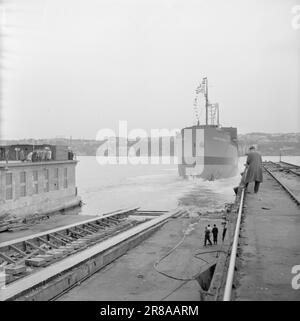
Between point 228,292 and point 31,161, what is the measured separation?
110 ft

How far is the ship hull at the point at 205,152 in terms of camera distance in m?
59.4

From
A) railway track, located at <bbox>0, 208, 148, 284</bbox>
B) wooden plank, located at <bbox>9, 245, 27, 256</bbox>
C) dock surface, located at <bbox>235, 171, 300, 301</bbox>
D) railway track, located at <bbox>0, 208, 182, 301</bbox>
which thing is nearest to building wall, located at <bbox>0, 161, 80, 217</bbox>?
railway track, located at <bbox>0, 208, 148, 284</bbox>

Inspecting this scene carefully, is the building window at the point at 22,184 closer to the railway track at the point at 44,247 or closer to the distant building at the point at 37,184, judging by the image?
the distant building at the point at 37,184

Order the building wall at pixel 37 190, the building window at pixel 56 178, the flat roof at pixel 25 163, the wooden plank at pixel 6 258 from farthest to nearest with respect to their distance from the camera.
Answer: the building window at pixel 56 178
the flat roof at pixel 25 163
the building wall at pixel 37 190
the wooden plank at pixel 6 258

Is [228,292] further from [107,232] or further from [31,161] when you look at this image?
[31,161]

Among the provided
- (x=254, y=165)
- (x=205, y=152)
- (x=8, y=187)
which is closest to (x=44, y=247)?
(x=254, y=165)

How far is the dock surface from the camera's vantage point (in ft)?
15.0

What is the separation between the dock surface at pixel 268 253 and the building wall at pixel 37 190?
2333 centimetres

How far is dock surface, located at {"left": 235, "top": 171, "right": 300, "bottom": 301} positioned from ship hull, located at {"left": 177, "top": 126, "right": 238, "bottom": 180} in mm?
48430

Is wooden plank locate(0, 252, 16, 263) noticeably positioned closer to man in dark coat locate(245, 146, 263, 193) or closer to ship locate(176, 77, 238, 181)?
man in dark coat locate(245, 146, 263, 193)

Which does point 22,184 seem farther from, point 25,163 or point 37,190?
point 37,190

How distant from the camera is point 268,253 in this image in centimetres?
629

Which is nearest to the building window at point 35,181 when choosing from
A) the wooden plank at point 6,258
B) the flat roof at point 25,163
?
the flat roof at point 25,163
